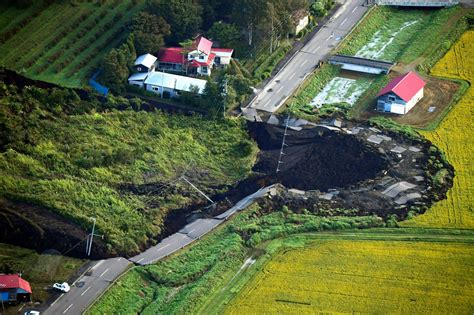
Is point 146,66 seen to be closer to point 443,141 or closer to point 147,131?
point 147,131

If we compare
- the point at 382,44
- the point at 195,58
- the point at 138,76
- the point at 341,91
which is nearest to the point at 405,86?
the point at 341,91

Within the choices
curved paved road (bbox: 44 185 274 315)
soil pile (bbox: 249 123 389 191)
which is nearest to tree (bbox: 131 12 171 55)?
soil pile (bbox: 249 123 389 191)

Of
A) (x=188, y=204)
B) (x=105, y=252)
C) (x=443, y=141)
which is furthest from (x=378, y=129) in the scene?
(x=105, y=252)

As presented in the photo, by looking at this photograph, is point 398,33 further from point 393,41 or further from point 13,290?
point 13,290

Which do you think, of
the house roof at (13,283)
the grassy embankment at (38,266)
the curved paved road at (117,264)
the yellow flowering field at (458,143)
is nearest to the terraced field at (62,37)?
the curved paved road at (117,264)

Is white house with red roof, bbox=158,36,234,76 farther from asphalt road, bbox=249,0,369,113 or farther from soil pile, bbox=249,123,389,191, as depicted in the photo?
soil pile, bbox=249,123,389,191

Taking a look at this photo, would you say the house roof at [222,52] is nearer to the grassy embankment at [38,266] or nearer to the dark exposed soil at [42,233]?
the dark exposed soil at [42,233]
